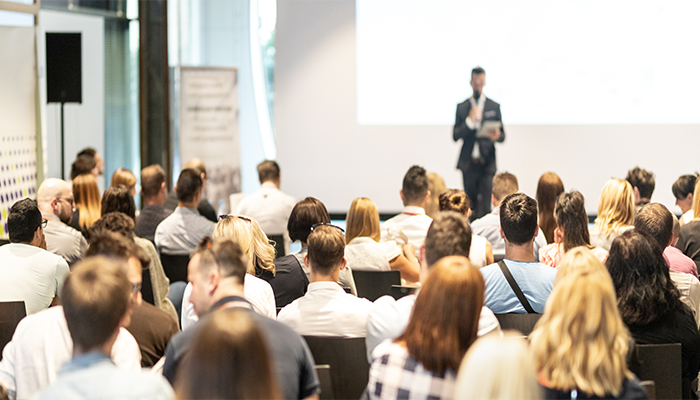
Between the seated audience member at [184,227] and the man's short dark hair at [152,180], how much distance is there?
0.41 m

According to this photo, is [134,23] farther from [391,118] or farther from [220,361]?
[220,361]

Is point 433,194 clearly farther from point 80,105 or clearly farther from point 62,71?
point 80,105

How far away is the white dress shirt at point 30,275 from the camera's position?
9.78ft

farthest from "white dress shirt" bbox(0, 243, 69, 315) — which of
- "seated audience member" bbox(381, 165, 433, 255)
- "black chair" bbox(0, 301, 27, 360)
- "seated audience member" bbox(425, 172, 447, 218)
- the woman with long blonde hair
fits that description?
"seated audience member" bbox(425, 172, 447, 218)

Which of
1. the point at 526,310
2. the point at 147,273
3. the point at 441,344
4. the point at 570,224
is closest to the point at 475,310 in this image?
the point at 441,344

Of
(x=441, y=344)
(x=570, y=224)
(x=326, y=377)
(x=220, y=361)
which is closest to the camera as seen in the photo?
(x=220, y=361)

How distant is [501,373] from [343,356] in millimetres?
1230

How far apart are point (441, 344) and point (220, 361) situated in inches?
24.8

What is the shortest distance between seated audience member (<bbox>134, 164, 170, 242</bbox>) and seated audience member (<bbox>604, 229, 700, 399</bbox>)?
3454 millimetres

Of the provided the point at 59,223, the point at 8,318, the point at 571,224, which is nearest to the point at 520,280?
the point at 571,224

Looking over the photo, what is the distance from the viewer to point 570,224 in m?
3.44

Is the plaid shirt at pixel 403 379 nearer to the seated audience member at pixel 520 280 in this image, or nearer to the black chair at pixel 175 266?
the seated audience member at pixel 520 280

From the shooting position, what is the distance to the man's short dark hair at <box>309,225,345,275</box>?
263 centimetres

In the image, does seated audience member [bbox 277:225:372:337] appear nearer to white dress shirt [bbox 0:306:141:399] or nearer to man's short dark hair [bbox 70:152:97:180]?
white dress shirt [bbox 0:306:141:399]
